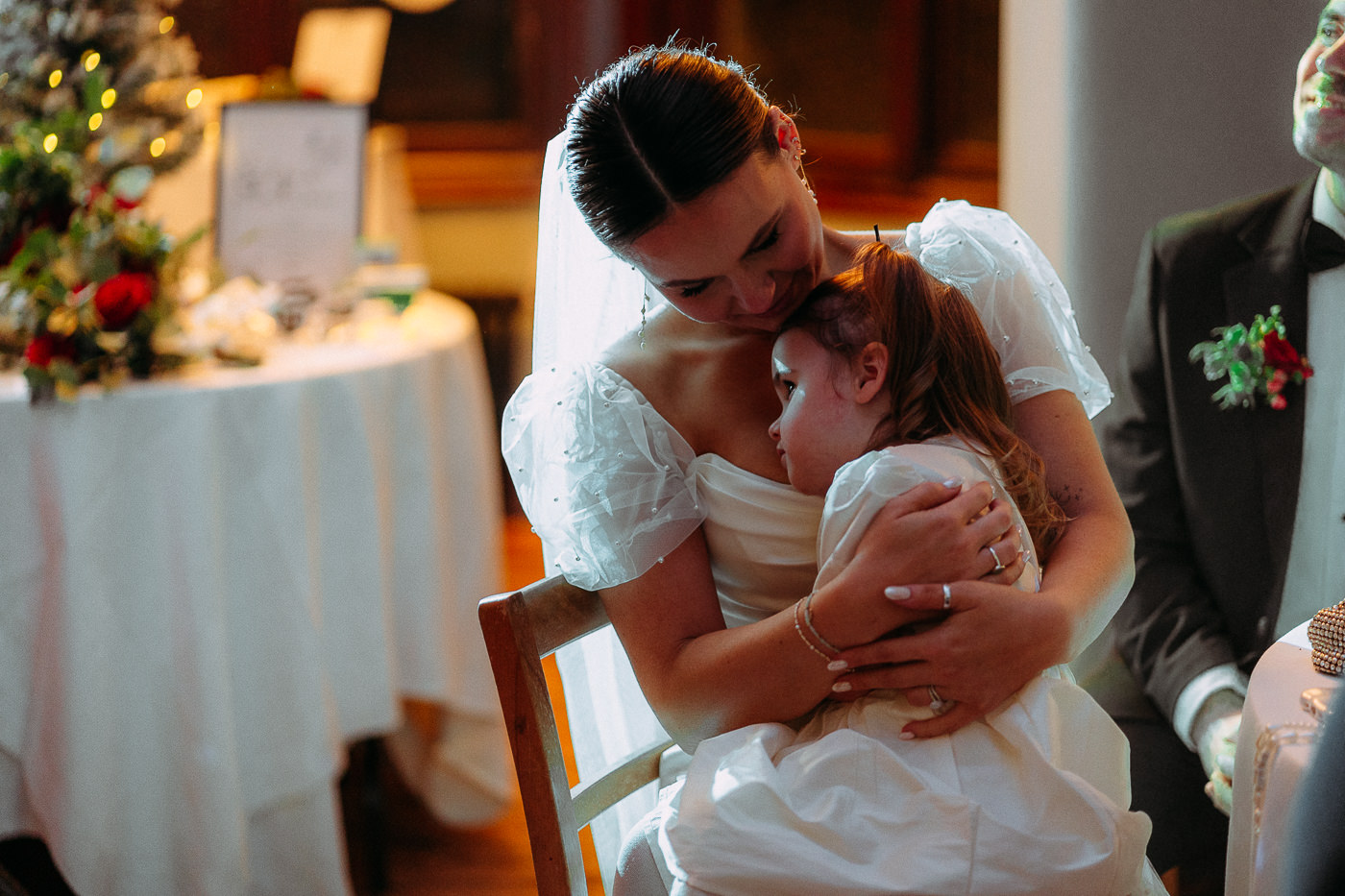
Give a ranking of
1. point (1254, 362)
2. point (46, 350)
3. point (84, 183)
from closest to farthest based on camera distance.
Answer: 1. point (1254, 362)
2. point (46, 350)
3. point (84, 183)

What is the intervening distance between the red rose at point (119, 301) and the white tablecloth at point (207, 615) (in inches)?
5.1

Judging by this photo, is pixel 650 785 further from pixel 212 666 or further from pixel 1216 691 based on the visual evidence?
pixel 212 666

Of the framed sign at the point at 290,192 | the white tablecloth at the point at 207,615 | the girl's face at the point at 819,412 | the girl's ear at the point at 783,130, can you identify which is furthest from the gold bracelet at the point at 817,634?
the framed sign at the point at 290,192

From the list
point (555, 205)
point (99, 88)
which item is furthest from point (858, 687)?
point (99, 88)

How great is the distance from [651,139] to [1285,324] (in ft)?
2.67

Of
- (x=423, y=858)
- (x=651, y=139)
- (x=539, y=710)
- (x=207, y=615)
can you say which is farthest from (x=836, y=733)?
(x=423, y=858)

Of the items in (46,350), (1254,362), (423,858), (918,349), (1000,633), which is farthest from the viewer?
(423,858)

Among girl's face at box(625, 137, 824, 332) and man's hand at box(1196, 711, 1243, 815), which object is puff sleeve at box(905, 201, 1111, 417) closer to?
girl's face at box(625, 137, 824, 332)

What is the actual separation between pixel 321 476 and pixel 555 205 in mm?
961

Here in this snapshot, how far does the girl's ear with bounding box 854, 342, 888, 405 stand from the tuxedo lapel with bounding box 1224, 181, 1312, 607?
561 millimetres

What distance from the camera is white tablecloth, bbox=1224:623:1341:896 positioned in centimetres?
99

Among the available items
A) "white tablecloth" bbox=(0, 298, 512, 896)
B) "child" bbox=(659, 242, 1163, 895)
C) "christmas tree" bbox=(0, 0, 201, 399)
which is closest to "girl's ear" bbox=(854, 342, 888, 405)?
"child" bbox=(659, 242, 1163, 895)

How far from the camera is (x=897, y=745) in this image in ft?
3.59

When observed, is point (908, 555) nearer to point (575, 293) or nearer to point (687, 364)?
point (687, 364)
